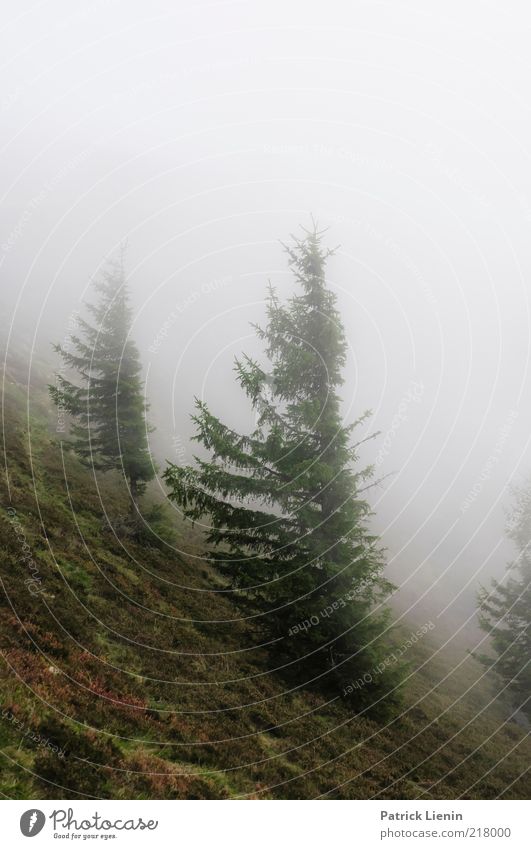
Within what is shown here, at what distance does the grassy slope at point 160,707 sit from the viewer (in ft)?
21.0

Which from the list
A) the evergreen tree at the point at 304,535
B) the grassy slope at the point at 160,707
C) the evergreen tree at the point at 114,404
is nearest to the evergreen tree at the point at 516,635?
the grassy slope at the point at 160,707

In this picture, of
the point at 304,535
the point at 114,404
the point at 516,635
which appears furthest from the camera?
the point at 516,635

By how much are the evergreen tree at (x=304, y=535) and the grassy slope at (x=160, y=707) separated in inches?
44.7

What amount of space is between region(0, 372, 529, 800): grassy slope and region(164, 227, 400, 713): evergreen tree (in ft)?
3.72

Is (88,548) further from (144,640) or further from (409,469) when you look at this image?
(409,469)

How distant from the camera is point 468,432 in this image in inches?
3553

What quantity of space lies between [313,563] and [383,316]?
171528 mm

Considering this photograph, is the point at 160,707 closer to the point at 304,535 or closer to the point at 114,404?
the point at 304,535

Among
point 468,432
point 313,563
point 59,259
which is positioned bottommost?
point 313,563

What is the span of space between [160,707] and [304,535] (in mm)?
4826

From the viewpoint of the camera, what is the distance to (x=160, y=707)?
843 centimetres

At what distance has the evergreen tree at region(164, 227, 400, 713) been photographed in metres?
10.5

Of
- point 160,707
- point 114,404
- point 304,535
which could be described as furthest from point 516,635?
point 114,404
